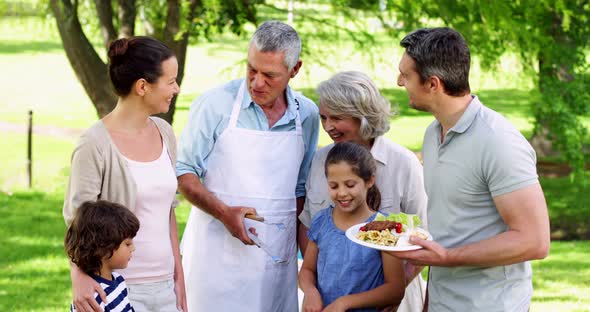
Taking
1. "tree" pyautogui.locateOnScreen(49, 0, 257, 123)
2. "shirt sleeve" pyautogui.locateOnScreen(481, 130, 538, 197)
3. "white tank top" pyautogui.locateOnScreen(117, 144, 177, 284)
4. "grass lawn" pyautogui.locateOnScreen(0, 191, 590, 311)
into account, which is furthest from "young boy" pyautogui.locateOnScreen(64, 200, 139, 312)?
"tree" pyautogui.locateOnScreen(49, 0, 257, 123)

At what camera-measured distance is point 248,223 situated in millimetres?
3893

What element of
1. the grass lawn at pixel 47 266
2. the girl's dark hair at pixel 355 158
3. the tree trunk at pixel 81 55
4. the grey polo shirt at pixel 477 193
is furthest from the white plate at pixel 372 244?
the tree trunk at pixel 81 55

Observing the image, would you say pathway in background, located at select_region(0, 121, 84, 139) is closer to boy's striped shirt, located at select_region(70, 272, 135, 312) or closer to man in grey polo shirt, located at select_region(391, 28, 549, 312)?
boy's striped shirt, located at select_region(70, 272, 135, 312)

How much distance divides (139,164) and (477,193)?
1236 mm

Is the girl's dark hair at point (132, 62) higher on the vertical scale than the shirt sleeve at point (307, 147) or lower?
higher

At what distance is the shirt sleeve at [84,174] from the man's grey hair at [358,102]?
3.49ft

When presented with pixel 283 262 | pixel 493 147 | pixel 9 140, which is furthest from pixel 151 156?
pixel 9 140

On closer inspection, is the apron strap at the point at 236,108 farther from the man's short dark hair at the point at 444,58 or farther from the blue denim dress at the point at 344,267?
the man's short dark hair at the point at 444,58

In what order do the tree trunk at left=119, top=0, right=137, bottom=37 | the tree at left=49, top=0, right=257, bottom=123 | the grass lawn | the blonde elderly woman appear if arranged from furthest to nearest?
1. the tree trunk at left=119, top=0, right=137, bottom=37
2. the tree at left=49, top=0, right=257, bottom=123
3. the grass lawn
4. the blonde elderly woman

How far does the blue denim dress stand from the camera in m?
3.58

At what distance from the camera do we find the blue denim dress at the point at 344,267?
358 cm

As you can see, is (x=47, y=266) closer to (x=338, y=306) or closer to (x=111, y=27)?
(x=111, y=27)

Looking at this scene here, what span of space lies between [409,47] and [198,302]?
66.5 inches

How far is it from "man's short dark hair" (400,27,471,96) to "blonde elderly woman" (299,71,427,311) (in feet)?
2.58
